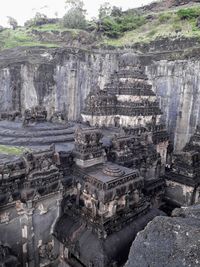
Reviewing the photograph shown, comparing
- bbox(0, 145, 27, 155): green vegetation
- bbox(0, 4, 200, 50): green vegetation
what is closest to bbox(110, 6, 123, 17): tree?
bbox(0, 4, 200, 50): green vegetation

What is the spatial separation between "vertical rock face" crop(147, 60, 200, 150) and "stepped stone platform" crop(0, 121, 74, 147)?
624 inches

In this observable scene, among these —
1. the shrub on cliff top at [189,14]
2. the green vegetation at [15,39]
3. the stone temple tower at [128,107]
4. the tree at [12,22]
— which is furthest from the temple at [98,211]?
the tree at [12,22]

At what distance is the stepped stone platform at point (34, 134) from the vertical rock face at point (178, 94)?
624 inches

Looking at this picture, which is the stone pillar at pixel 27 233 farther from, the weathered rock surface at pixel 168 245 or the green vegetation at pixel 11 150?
the weathered rock surface at pixel 168 245

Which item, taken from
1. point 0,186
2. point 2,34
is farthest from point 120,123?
point 2,34

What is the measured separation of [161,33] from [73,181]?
108ft

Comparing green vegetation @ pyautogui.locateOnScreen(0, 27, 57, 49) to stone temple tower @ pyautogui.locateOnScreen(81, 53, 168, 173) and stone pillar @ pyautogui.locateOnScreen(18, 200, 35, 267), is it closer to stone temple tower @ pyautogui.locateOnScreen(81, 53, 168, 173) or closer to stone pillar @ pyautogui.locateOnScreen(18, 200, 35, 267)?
stone temple tower @ pyautogui.locateOnScreen(81, 53, 168, 173)

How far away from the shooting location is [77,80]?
34562mm

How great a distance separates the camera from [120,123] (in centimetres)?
2411

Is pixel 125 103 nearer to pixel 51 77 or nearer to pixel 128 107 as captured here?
pixel 128 107

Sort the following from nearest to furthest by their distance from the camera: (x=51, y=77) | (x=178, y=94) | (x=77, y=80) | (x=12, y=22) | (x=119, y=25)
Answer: (x=178, y=94) → (x=51, y=77) → (x=77, y=80) → (x=119, y=25) → (x=12, y=22)

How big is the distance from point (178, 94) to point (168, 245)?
2652 centimetres

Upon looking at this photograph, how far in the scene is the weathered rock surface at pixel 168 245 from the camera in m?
4.28

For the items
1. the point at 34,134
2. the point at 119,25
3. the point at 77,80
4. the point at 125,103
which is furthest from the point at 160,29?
the point at 34,134
